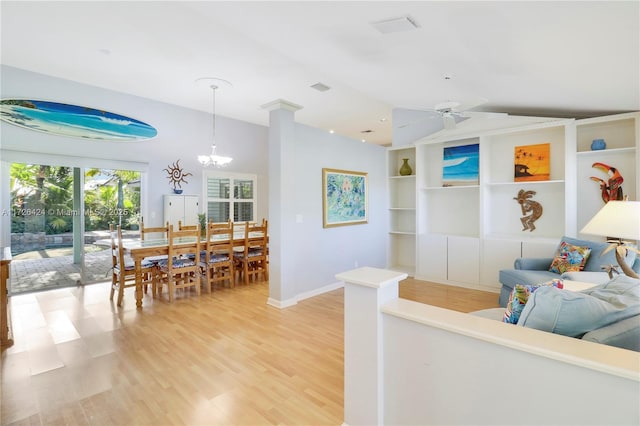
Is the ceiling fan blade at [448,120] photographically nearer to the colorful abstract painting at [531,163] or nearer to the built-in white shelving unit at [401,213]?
the colorful abstract painting at [531,163]

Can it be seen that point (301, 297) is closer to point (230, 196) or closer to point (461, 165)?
point (461, 165)

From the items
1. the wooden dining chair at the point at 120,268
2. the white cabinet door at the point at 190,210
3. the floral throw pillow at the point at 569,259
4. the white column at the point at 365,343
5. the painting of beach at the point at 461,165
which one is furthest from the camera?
the white cabinet door at the point at 190,210

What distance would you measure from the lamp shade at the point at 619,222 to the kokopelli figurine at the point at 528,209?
272 centimetres

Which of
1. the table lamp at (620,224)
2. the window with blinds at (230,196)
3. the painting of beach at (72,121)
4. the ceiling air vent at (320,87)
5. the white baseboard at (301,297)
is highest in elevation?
the ceiling air vent at (320,87)

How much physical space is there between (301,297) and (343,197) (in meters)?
1.70

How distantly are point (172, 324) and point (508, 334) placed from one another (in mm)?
3250

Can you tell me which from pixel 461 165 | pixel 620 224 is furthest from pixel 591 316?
pixel 461 165

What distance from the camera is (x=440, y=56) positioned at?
296 cm

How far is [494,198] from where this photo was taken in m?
4.77

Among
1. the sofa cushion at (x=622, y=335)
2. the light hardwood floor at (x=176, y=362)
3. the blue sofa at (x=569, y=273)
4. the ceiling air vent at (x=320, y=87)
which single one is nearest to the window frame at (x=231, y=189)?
the light hardwood floor at (x=176, y=362)

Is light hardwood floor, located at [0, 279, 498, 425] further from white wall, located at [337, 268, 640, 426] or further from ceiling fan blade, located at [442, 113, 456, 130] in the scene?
ceiling fan blade, located at [442, 113, 456, 130]

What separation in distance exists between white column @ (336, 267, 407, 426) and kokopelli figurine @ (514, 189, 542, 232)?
3795 mm

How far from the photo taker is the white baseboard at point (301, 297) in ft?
13.0

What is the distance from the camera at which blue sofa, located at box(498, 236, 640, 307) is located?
111 inches
